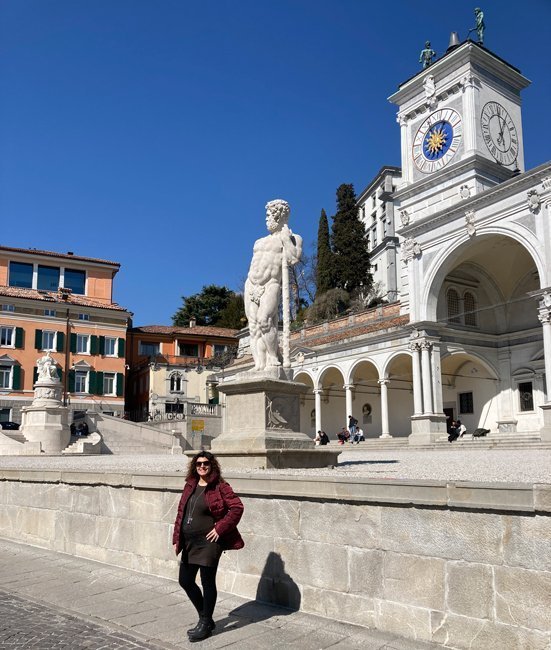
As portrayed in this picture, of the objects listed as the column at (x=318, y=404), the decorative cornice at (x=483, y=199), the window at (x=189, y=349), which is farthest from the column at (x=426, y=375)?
the window at (x=189, y=349)

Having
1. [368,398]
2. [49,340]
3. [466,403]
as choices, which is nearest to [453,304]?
[466,403]

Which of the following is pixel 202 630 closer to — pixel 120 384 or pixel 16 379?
pixel 16 379

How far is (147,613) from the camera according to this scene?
5.77 meters

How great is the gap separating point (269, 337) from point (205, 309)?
2631 inches

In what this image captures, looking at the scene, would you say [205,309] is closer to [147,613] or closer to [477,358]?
[477,358]

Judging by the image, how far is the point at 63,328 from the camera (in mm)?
51500

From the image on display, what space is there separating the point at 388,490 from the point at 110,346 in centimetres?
5071

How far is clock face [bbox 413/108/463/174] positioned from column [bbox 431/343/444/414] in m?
10.8

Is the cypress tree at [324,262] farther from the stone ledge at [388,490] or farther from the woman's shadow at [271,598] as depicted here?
the woman's shadow at [271,598]

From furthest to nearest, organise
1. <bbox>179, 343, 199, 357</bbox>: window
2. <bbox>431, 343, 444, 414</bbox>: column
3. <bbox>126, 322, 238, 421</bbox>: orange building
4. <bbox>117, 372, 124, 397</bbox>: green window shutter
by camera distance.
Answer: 1. <bbox>179, 343, 199, 357</bbox>: window
2. <bbox>126, 322, 238, 421</bbox>: orange building
3. <bbox>117, 372, 124, 397</bbox>: green window shutter
4. <bbox>431, 343, 444, 414</bbox>: column

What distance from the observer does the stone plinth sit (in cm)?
3058

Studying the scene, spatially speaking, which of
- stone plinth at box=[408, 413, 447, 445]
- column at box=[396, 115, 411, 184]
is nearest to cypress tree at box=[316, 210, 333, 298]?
column at box=[396, 115, 411, 184]

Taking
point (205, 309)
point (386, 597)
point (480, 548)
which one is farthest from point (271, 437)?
point (205, 309)

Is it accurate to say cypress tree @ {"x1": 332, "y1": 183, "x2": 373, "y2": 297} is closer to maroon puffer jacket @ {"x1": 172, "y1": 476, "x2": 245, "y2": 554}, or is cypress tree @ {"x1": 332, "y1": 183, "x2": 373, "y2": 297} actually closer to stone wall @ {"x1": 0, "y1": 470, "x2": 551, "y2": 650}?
stone wall @ {"x1": 0, "y1": 470, "x2": 551, "y2": 650}
